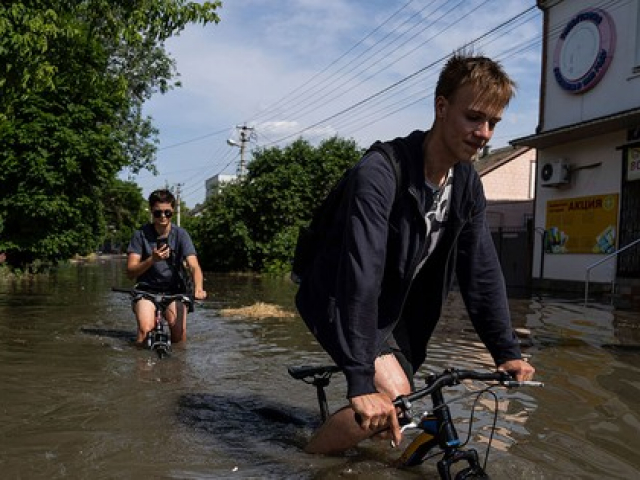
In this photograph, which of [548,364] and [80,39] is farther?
[80,39]

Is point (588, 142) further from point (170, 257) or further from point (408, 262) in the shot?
point (408, 262)

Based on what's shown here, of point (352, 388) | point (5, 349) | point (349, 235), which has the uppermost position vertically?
point (349, 235)

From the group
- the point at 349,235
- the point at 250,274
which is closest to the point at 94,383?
the point at 349,235

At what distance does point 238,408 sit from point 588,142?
55.0ft

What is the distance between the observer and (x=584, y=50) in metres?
18.5

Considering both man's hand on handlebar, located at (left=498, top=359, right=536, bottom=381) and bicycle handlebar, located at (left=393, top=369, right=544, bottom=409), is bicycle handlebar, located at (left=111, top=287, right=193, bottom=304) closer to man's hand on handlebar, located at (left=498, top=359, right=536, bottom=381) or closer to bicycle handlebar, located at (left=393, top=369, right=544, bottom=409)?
man's hand on handlebar, located at (left=498, top=359, right=536, bottom=381)

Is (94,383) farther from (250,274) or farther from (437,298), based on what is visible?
(250,274)

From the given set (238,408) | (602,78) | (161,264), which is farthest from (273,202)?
(238,408)

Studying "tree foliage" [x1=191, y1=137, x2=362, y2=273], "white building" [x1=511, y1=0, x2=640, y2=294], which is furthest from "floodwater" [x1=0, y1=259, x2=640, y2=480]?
"tree foliage" [x1=191, y1=137, x2=362, y2=273]

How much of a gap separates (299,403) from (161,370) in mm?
1609

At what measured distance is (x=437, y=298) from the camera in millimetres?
3336

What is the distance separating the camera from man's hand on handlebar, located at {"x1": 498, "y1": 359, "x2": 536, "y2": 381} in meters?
2.97

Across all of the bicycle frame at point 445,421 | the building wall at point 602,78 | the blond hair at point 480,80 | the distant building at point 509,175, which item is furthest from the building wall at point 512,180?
the bicycle frame at point 445,421

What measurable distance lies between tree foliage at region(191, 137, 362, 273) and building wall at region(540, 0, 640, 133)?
11.5 m
